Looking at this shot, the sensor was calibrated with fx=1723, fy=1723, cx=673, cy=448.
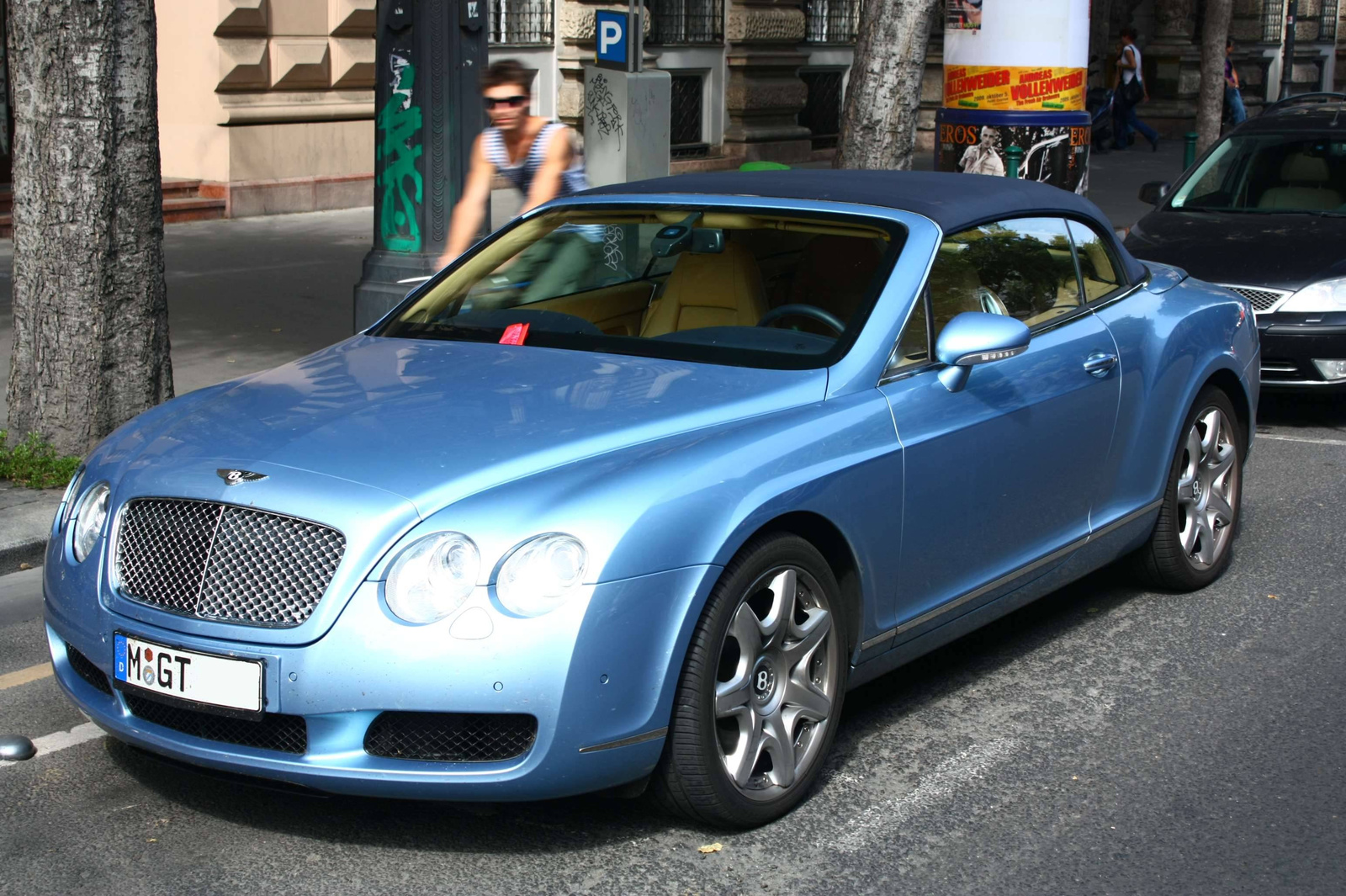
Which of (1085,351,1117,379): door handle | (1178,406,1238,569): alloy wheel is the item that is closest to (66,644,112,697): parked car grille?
(1085,351,1117,379): door handle

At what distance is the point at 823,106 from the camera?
23797mm

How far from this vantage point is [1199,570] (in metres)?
6.09

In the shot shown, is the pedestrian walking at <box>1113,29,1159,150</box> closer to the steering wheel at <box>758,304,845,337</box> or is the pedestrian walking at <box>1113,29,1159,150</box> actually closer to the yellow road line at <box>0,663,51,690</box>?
the steering wheel at <box>758,304,845,337</box>

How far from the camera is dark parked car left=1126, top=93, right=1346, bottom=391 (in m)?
8.80

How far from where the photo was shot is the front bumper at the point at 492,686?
3.51m

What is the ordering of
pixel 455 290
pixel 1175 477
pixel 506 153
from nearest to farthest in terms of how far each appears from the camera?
pixel 455 290 → pixel 1175 477 → pixel 506 153

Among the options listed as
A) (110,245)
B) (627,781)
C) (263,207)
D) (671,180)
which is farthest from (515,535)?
(263,207)

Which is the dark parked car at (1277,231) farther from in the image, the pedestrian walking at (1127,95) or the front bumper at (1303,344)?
the pedestrian walking at (1127,95)

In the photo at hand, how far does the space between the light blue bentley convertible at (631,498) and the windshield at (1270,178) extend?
16.3ft

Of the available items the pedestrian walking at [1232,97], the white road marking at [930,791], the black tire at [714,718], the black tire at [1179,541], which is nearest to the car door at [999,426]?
the white road marking at [930,791]

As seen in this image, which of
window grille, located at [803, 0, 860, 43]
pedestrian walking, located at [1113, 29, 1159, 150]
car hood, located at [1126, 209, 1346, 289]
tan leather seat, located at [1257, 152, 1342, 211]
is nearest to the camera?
car hood, located at [1126, 209, 1346, 289]

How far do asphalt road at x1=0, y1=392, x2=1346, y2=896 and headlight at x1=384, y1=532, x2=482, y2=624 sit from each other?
633 millimetres

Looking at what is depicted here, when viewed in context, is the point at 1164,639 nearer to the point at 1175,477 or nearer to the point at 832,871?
the point at 1175,477

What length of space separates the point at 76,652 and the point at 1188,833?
2659 millimetres
